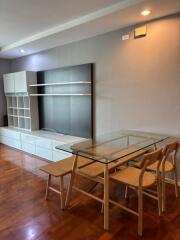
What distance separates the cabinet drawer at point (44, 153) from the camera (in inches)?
158

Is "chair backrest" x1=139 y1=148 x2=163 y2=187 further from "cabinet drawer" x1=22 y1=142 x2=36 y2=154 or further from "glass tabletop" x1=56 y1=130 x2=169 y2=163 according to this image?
"cabinet drawer" x1=22 y1=142 x2=36 y2=154

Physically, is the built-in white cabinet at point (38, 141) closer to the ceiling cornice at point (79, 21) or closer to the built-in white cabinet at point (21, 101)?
the built-in white cabinet at point (21, 101)

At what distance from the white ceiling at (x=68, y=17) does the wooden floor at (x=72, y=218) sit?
2.49m

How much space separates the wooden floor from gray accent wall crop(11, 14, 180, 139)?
113 cm

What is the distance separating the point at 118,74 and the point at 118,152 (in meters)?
1.66

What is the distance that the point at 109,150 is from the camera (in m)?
2.30

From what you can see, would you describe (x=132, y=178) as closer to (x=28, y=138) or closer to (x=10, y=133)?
(x=28, y=138)

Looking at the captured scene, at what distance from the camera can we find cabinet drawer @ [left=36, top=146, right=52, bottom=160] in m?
4.00

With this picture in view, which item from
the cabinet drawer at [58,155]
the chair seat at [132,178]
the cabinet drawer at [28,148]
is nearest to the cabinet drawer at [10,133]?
the cabinet drawer at [28,148]

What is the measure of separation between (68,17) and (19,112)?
122 inches

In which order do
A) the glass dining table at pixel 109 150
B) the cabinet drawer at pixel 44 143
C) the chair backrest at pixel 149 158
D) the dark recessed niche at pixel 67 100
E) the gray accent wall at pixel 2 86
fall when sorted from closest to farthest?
the chair backrest at pixel 149 158 < the glass dining table at pixel 109 150 < the dark recessed niche at pixel 67 100 < the cabinet drawer at pixel 44 143 < the gray accent wall at pixel 2 86

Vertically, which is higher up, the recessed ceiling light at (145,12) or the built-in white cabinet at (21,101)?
the recessed ceiling light at (145,12)

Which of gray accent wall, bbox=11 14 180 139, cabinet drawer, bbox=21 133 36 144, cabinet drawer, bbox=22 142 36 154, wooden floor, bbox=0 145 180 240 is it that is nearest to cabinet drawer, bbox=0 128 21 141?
cabinet drawer, bbox=21 133 36 144

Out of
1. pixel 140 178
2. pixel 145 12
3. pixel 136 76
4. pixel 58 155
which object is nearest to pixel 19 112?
pixel 58 155
